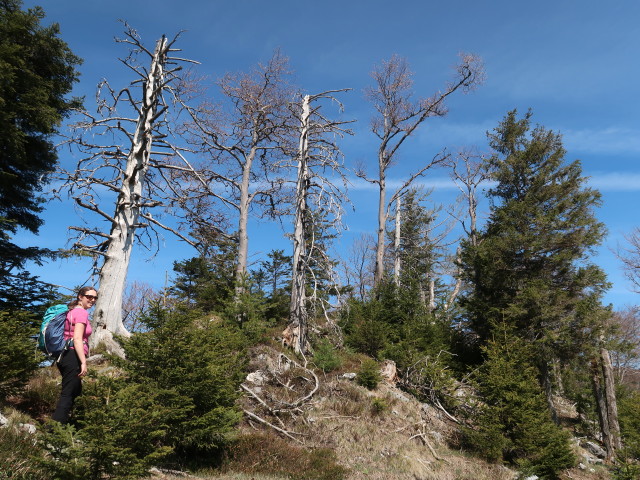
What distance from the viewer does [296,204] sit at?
38.8 feet

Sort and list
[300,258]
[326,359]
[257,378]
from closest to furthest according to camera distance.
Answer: [257,378] → [326,359] → [300,258]

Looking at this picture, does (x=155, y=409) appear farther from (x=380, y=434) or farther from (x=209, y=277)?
(x=209, y=277)

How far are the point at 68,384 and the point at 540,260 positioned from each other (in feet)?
50.2

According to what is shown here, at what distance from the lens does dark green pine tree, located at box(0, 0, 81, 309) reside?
33.6ft

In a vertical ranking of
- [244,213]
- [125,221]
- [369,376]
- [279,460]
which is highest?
[244,213]

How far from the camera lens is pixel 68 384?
15.6ft

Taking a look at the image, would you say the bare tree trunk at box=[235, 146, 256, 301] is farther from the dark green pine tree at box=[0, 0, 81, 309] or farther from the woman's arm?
the woman's arm

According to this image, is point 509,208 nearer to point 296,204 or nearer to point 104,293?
point 296,204

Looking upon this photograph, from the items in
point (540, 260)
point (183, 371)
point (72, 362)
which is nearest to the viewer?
point (72, 362)

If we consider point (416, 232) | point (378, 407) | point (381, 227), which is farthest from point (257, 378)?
point (416, 232)

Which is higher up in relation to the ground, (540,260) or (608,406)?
(540,260)

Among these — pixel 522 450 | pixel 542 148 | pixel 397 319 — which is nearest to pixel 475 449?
pixel 522 450

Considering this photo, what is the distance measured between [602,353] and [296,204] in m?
13.5

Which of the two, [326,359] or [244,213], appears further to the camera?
[244,213]
